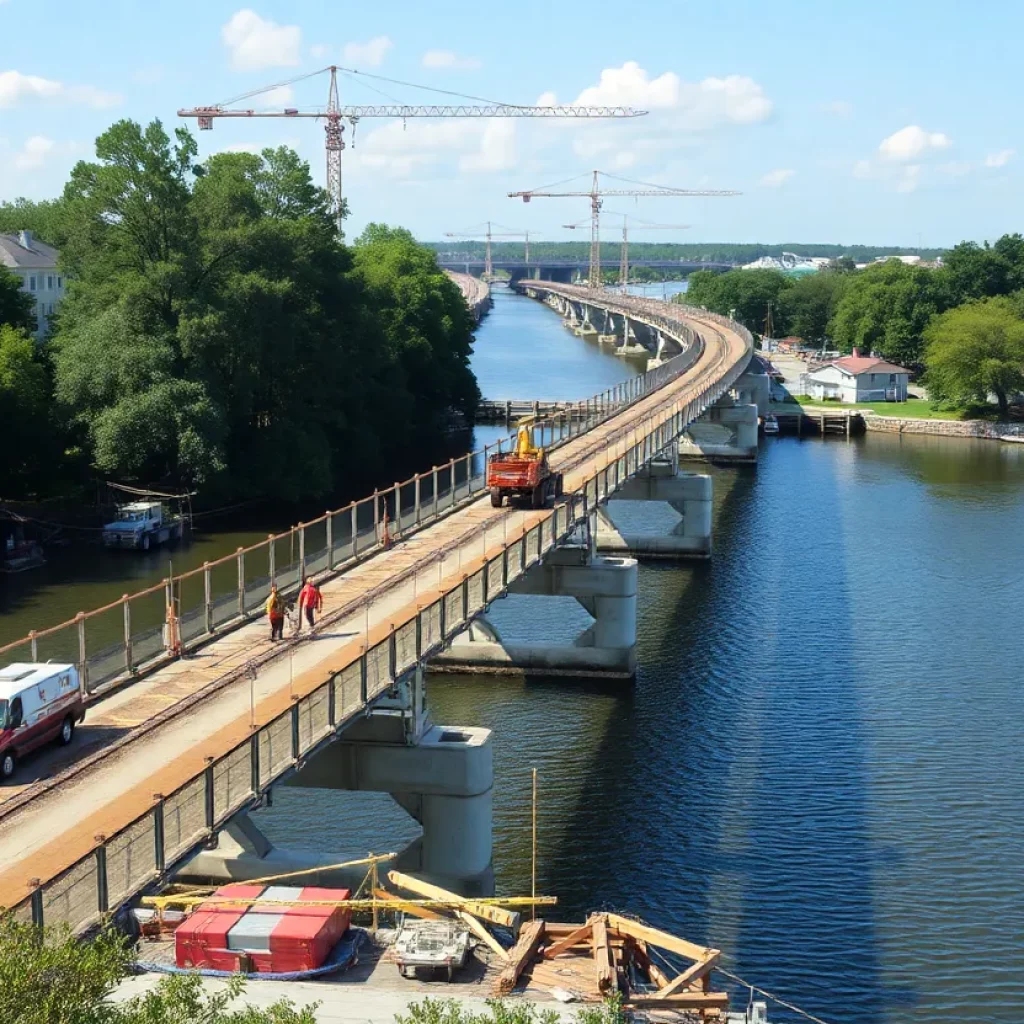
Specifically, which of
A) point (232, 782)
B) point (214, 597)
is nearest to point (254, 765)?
point (232, 782)

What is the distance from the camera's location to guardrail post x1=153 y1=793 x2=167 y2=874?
2548cm

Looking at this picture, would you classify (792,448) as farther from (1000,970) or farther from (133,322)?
(1000,970)

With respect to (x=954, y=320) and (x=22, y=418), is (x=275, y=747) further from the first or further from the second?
(x=954, y=320)

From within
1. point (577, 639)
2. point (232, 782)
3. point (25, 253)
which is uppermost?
point (25, 253)

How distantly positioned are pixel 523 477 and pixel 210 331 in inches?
1359

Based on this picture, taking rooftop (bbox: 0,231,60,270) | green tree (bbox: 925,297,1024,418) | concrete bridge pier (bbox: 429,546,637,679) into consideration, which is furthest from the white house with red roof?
concrete bridge pier (bbox: 429,546,637,679)

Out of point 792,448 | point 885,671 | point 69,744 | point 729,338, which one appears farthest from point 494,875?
point 729,338

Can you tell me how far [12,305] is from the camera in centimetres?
9931

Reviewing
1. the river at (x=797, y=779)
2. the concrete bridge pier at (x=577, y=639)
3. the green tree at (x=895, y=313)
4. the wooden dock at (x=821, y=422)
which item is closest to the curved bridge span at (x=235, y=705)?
the concrete bridge pier at (x=577, y=639)

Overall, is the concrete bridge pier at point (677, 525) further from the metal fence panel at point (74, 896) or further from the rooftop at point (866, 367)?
the rooftop at point (866, 367)

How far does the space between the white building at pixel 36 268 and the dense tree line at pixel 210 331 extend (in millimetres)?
16884

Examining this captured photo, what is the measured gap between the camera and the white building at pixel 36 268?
122938mm

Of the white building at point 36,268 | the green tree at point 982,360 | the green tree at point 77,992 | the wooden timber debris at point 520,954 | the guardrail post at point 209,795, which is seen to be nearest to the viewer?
the green tree at point 77,992

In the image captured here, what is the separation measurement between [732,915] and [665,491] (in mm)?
46289
